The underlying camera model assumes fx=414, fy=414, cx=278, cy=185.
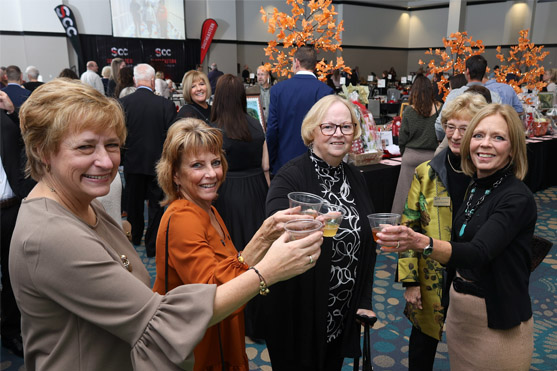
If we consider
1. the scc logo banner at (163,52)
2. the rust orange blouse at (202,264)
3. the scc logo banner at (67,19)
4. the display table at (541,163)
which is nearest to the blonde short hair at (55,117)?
the rust orange blouse at (202,264)

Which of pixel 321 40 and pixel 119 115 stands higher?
pixel 321 40

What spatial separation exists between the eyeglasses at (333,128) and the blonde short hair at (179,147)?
1.72 feet

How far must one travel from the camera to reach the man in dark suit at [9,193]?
2516mm

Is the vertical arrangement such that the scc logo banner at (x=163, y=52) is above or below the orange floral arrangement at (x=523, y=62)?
above

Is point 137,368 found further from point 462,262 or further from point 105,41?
point 105,41

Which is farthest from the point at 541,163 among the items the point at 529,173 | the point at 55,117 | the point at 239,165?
the point at 55,117

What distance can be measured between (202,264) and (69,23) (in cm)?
1510

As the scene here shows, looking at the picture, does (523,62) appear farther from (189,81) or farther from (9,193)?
(9,193)

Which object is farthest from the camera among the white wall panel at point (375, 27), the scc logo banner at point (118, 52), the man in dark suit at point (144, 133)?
the white wall panel at point (375, 27)

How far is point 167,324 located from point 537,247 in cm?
179

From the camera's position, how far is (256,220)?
3.16 metres

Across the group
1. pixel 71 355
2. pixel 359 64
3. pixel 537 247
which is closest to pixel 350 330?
pixel 537 247

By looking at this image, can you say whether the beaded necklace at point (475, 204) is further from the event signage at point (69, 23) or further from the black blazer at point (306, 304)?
the event signage at point (69, 23)

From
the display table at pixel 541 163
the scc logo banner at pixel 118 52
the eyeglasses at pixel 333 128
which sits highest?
the scc logo banner at pixel 118 52
